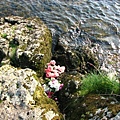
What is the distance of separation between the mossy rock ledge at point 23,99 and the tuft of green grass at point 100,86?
2.85 feet

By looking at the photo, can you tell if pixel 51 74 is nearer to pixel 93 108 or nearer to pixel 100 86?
pixel 100 86

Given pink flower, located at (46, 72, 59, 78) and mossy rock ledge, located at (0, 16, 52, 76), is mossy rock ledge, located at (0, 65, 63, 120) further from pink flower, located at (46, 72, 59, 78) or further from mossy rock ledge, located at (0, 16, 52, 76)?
pink flower, located at (46, 72, 59, 78)

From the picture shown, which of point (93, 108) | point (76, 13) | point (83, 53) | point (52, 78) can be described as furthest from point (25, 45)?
point (76, 13)

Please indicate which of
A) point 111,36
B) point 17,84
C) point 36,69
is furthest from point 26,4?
point 17,84

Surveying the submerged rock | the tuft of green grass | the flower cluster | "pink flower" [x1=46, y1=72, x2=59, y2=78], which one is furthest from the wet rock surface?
the submerged rock

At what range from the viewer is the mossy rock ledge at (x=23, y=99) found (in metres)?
5.40

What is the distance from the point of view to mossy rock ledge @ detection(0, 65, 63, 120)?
540 cm

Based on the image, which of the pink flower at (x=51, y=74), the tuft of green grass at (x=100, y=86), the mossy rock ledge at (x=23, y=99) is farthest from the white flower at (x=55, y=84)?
the mossy rock ledge at (x=23, y=99)

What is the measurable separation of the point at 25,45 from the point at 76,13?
4.80 meters

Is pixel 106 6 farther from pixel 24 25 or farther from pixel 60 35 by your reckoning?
pixel 24 25

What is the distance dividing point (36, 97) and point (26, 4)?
8.13 m

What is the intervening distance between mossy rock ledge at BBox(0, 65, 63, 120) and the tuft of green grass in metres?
0.87

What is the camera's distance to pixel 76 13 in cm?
1284

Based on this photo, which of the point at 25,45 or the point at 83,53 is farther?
the point at 83,53
